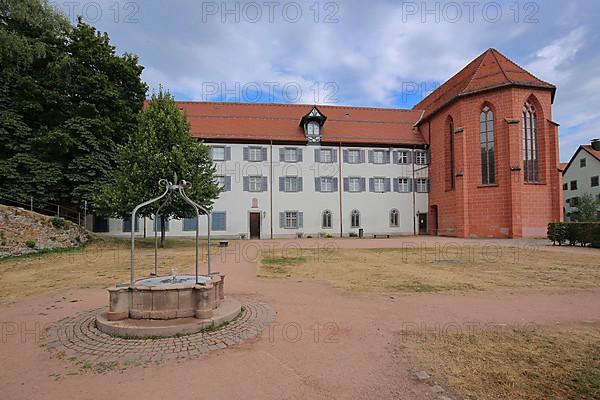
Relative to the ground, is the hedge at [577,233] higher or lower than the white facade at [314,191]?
lower

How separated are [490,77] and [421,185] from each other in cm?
1156

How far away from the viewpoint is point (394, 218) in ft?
113

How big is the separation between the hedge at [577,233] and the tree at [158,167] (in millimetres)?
21739

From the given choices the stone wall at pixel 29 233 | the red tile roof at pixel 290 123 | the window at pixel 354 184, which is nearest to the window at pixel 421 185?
the red tile roof at pixel 290 123

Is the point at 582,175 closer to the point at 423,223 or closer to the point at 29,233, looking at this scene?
the point at 423,223

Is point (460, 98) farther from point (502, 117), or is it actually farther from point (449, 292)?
point (449, 292)

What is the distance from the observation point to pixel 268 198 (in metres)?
32.1

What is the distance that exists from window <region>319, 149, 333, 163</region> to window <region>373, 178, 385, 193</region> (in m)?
5.09

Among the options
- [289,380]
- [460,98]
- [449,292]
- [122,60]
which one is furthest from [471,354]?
[460,98]

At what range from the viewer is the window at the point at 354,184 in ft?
111

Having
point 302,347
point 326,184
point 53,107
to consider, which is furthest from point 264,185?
point 302,347

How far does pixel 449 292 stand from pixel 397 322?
2.98 metres

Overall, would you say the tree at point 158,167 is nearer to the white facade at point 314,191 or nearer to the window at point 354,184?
the white facade at point 314,191

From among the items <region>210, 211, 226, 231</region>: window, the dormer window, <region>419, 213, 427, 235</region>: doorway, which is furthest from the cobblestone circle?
<region>419, 213, 427, 235</region>: doorway
